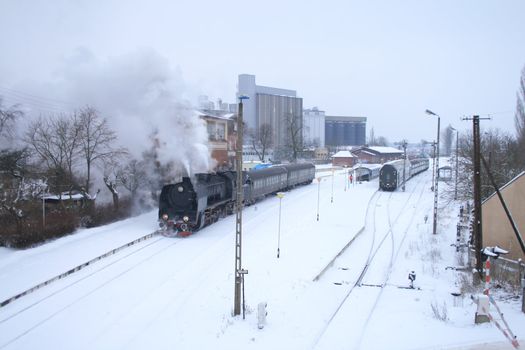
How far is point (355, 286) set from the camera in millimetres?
12969

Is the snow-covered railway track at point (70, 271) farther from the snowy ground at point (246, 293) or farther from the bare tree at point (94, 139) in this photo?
the bare tree at point (94, 139)

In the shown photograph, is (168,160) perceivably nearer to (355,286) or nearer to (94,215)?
(94,215)

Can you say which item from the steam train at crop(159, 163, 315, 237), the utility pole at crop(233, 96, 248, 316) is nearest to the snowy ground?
the utility pole at crop(233, 96, 248, 316)

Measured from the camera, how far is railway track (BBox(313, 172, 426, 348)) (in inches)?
449

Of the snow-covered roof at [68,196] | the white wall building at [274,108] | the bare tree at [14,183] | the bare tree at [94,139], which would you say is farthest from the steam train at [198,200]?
the white wall building at [274,108]

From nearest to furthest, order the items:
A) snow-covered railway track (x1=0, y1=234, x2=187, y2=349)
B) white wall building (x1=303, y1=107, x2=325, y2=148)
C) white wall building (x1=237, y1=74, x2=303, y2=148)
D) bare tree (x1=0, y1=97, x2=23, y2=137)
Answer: snow-covered railway track (x1=0, y1=234, x2=187, y2=349)
bare tree (x1=0, y1=97, x2=23, y2=137)
white wall building (x1=237, y1=74, x2=303, y2=148)
white wall building (x1=303, y1=107, x2=325, y2=148)

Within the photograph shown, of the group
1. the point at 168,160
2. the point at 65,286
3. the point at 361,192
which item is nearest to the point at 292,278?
the point at 65,286

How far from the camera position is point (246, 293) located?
11.8m

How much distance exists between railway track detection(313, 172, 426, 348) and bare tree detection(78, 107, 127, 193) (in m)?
14.3

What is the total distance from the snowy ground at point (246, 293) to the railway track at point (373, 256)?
0.06m

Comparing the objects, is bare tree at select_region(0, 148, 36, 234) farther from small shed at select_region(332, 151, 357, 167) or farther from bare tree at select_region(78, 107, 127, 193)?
small shed at select_region(332, 151, 357, 167)

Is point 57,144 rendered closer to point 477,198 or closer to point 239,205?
point 239,205

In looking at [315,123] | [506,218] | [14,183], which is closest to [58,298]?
[14,183]

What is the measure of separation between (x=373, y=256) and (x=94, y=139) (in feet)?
53.0
